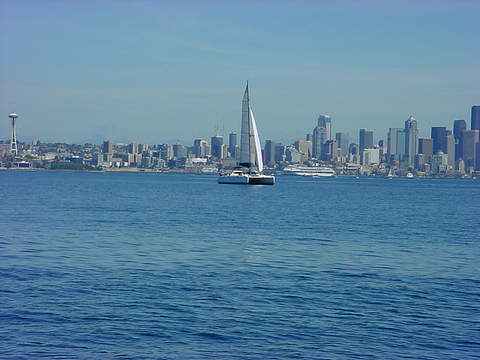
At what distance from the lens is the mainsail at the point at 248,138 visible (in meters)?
137

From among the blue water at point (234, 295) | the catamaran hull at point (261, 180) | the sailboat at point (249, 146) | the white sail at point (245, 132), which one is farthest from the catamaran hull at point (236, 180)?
the blue water at point (234, 295)

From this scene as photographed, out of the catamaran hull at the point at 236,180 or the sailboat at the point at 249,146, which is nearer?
the sailboat at the point at 249,146

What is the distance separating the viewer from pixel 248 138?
137 m

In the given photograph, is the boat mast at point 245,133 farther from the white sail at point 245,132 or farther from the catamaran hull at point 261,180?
the catamaran hull at point 261,180

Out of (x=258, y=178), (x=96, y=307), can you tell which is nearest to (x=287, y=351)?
(x=96, y=307)

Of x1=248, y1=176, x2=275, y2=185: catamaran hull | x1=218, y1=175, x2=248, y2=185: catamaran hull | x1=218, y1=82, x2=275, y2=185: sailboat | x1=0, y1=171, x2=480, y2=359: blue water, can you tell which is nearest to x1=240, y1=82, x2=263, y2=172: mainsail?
x1=218, y1=82, x2=275, y2=185: sailboat

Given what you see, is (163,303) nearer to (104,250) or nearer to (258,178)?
(104,250)

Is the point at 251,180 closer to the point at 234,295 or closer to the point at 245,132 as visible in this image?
the point at 245,132

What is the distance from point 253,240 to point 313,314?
64.4 ft

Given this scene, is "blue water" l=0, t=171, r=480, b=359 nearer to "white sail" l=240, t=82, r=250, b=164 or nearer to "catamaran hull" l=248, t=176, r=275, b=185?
"catamaran hull" l=248, t=176, r=275, b=185

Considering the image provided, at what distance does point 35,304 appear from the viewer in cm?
2125

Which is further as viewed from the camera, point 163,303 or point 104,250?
point 104,250

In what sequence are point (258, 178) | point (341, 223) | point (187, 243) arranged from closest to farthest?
point (187, 243) → point (341, 223) → point (258, 178)

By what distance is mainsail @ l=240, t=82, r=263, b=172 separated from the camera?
137 meters
